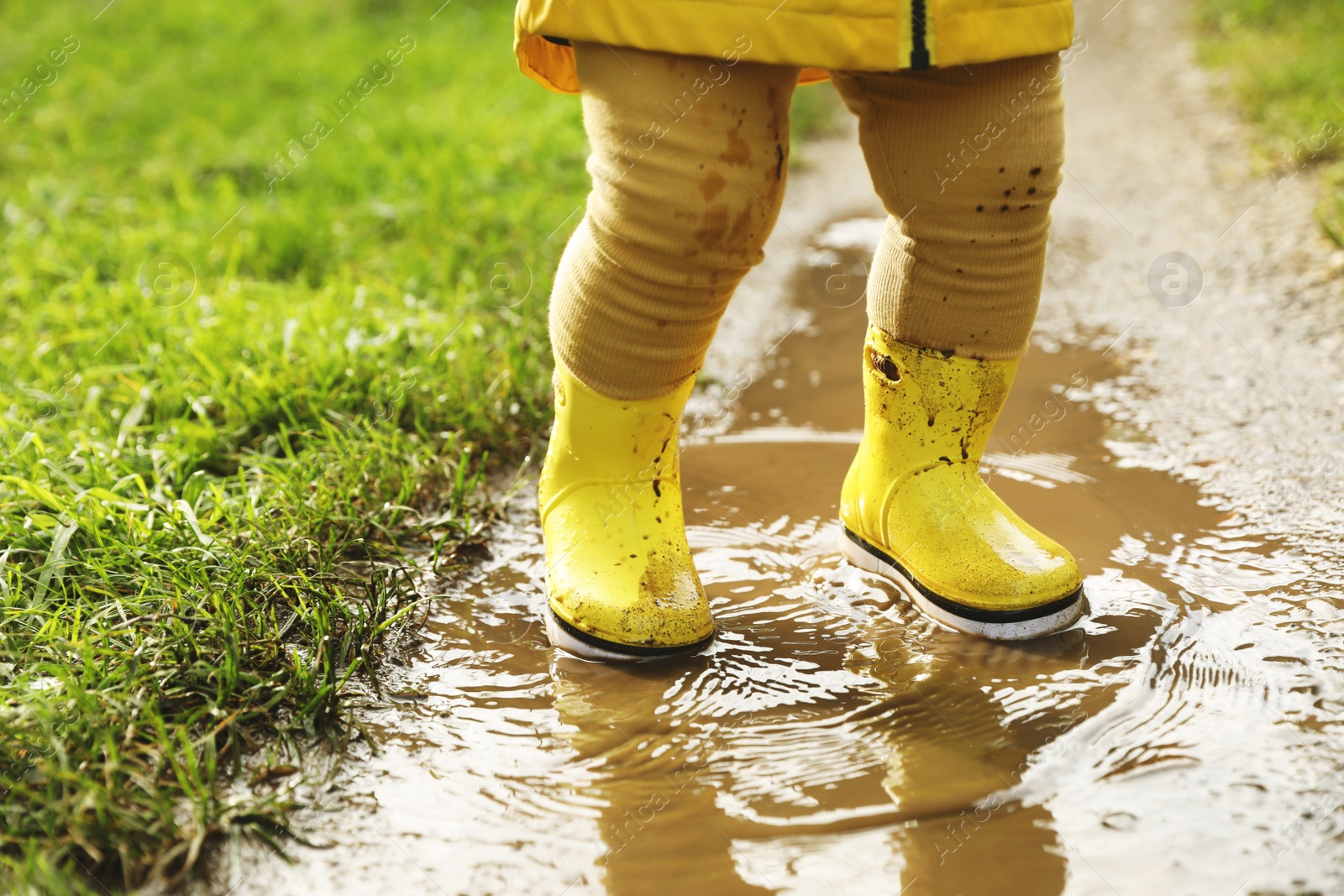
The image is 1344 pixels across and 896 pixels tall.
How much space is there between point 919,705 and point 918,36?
723 millimetres

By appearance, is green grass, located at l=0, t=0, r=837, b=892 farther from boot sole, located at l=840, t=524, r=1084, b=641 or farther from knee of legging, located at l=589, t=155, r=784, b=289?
boot sole, located at l=840, t=524, r=1084, b=641

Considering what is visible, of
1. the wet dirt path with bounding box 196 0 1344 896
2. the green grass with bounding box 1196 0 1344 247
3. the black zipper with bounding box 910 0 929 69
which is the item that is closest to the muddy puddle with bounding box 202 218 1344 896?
the wet dirt path with bounding box 196 0 1344 896

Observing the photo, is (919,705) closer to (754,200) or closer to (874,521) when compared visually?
(874,521)

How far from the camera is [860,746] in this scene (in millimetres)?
1155

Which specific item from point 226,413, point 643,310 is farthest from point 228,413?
point 643,310

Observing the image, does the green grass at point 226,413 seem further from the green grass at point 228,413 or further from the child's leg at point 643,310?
the child's leg at point 643,310

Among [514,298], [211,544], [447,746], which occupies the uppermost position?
[514,298]

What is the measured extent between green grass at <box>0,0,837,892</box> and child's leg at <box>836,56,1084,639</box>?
66 centimetres

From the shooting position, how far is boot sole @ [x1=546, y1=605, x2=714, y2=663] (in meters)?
1.32

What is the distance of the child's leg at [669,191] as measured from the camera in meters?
1.13

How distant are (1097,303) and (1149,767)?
5.20 feet

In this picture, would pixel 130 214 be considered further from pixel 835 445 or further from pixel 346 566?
pixel 835 445

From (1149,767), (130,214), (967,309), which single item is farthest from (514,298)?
(1149,767)

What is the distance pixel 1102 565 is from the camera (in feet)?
4.82
